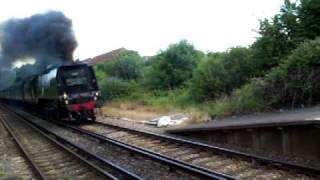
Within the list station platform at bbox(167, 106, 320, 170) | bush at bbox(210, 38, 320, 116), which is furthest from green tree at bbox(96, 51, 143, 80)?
station platform at bbox(167, 106, 320, 170)

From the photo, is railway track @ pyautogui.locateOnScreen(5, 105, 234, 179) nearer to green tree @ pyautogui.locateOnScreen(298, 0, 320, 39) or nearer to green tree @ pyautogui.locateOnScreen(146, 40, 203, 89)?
green tree @ pyautogui.locateOnScreen(298, 0, 320, 39)

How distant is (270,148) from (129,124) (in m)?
10.6

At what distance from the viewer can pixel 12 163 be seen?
1355cm

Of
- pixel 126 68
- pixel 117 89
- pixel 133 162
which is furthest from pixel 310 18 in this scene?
pixel 126 68

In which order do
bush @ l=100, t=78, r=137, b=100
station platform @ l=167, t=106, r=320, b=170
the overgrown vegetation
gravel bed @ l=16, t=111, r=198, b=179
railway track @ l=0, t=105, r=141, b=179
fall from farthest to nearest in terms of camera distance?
bush @ l=100, t=78, r=137, b=100 → the overgrown vegetation → railway track @ l=0, t=105, r=141, b=179 → gravel bed @ l=16, t=111, r=198, b=179 → station platform @ l=167, t=106, r=320, b=170

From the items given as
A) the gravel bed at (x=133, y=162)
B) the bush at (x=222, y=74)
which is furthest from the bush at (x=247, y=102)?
the gravel bed at (x=133, y=162)

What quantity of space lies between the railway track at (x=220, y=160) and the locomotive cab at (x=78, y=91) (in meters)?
7.21

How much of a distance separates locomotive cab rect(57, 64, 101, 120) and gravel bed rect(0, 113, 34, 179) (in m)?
4.32

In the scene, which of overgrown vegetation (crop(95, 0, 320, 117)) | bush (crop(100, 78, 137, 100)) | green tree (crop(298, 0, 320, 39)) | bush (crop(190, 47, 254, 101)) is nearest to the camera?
overgrown vegetation (crop(95, 0, 320, 117))

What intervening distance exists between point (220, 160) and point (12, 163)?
6058 millimetres

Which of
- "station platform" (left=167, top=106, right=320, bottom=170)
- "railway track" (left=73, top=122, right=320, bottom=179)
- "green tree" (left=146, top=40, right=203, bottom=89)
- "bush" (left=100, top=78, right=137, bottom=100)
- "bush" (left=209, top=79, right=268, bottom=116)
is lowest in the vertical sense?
"railway track" (left=73, top=122, right=320, bottom=179)

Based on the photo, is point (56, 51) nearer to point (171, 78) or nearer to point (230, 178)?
point (171, 78)

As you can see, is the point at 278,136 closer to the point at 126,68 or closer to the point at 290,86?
the point at 290,86

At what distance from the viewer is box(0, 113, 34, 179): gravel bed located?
11576 mm
